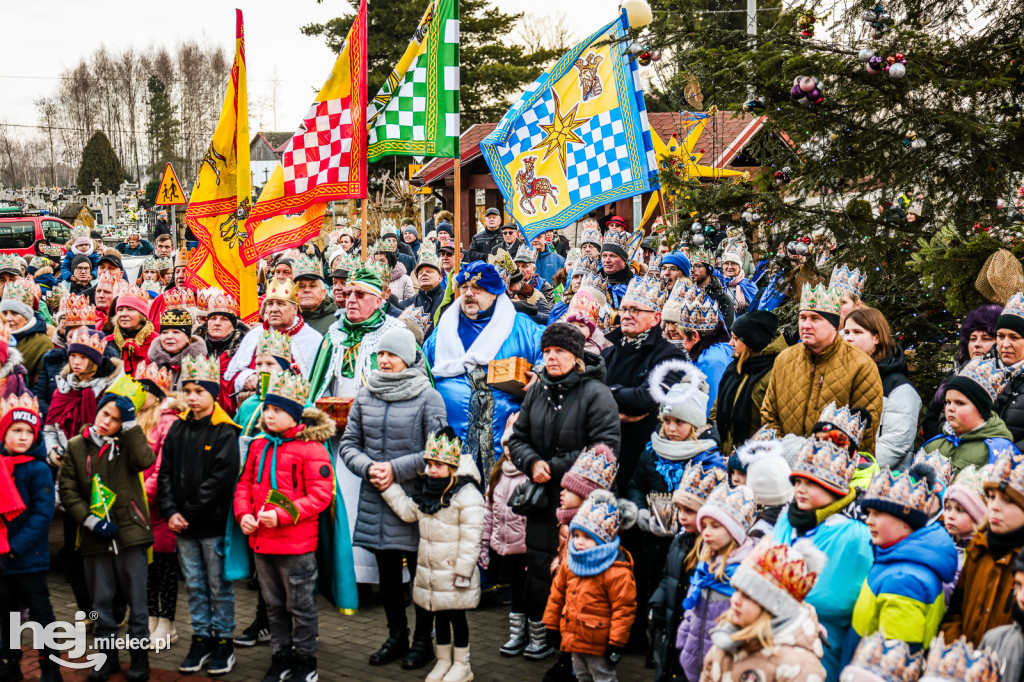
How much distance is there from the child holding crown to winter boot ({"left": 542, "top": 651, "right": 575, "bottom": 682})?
135 cm

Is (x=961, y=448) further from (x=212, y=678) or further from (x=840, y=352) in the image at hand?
(x=212, y=678)

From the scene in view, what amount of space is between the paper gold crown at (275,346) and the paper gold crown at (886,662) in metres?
4.25

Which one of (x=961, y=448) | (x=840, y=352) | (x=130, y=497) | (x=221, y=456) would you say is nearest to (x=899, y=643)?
(x=961, y=448)

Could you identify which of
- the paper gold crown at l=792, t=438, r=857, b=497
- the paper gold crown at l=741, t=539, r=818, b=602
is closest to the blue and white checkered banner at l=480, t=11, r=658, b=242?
the paper gold crown at l=792, t=438, r=857, b=497

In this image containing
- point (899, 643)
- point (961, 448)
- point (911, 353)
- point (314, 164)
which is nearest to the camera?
point (899, 643)

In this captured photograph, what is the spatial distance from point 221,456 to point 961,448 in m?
4.09

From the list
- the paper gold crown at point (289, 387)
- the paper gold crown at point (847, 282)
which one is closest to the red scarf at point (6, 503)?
the paper gold crown at point (289, 387)

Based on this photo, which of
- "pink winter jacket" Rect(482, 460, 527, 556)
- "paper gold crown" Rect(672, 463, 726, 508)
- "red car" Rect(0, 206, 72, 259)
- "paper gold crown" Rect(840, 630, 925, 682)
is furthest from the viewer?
"red car" Rect(0, 206, 72, 259)

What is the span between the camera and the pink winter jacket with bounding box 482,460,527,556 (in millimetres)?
6574

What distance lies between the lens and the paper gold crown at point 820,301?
5.98 meters

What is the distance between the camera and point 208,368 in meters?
6.11

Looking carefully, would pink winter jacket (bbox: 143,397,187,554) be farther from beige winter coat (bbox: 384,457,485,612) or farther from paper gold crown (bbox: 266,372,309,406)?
beige winter coat (bbox: 384,457,485,612)

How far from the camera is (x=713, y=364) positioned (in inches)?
266

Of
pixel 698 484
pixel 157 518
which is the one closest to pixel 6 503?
pixel 157 518
